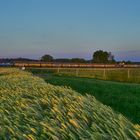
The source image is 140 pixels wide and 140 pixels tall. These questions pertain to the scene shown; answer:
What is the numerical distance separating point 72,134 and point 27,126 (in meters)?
0.96

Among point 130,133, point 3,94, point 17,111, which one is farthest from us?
point 3,94

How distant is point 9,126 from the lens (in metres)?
5.64

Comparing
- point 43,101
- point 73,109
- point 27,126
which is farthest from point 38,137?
point 43,101

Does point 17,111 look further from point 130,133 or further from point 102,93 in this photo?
point 102,93

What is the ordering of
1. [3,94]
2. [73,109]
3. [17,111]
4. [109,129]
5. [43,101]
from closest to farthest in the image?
[109,129]
[73,109]
[17,111]
[43,101]
[3,94]

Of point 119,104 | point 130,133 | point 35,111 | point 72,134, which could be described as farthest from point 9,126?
point 119,104

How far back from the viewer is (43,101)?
7.14 metres

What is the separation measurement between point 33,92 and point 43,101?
1856mm

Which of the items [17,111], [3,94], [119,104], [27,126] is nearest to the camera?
[27,126]

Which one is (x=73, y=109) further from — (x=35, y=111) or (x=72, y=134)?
(x=72, y=134)

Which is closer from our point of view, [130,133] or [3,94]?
[130,133]

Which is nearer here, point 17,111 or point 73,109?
point 73,109

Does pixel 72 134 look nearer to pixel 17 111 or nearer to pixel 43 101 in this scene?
pixel 17 111

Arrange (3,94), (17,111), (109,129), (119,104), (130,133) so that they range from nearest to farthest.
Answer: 1. (130,133)
2. (109,129)
3. (17,111)
4. (3,94)
5. (119,104)
